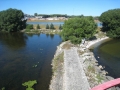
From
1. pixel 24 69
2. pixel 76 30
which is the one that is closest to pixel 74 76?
pixel 24 69

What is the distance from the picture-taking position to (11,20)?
7856 centimetres

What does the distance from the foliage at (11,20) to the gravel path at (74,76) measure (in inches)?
2311

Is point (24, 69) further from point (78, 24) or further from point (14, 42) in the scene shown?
point (14, 42)

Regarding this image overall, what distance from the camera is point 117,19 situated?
57.2 metres

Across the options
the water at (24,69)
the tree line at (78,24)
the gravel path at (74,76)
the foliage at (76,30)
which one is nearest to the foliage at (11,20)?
the tree line at (78,24)

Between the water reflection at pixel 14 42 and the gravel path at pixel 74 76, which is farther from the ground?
the gravel path at pixel 74 76

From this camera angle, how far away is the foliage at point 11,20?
3086 inches

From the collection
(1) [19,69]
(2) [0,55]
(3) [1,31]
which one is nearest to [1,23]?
(3) [1,31]

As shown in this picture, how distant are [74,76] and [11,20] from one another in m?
66.7

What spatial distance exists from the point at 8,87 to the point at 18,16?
65883mm

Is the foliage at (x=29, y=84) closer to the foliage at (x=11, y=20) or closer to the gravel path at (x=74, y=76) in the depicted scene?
the gravel path at (x=74, y=76)

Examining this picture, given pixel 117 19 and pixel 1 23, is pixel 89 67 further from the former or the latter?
pixel 1 23

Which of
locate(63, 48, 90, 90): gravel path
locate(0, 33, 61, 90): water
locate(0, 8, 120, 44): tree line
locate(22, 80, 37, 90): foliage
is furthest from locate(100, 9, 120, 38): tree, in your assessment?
locate(22, 80, 37, 90): foliage

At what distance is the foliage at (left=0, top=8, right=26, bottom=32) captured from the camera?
78.4 meters
